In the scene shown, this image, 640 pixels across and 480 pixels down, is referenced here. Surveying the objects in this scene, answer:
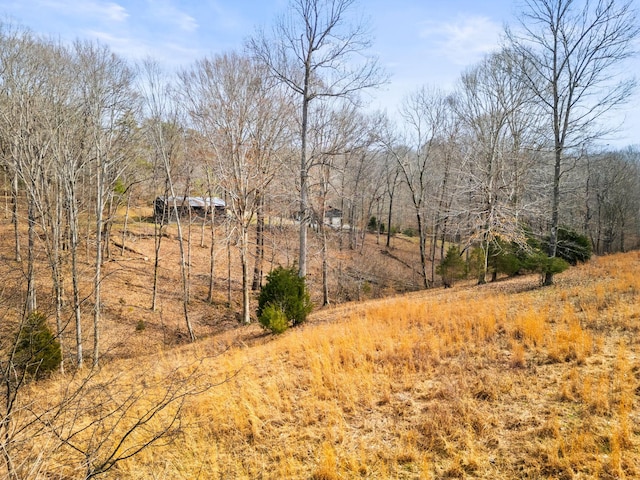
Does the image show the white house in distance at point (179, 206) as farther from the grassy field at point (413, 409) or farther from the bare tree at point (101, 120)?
the grassy field at point (413, 409)

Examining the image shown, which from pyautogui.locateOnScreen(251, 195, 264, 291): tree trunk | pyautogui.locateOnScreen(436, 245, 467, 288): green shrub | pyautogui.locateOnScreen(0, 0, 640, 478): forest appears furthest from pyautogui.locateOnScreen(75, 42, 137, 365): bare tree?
pyautogui.locateOnScreen(436, 245, 467, 288): green shrub

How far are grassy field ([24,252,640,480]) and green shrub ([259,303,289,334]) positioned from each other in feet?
6.34

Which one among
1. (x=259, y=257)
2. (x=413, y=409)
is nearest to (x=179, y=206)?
(x=259, y=257)

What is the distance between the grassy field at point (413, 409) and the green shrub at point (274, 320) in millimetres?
1931

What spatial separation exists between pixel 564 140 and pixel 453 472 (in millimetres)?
11080

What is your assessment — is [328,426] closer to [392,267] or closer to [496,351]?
[496,351]

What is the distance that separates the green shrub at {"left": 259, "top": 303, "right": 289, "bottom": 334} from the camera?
30.6ft

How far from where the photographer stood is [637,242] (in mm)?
39938

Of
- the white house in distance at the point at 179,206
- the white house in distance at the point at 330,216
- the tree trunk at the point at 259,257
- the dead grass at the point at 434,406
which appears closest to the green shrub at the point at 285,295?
the dead grass at the point at 434,406

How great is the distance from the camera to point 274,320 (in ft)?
30.7

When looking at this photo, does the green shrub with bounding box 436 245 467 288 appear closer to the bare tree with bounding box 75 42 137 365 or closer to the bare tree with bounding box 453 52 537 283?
the bare tree with bounding box 453 52 537 283

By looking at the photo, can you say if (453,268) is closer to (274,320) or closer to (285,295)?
(285,295)

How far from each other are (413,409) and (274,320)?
217 inches

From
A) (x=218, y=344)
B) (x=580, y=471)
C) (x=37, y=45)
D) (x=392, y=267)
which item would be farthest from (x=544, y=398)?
(x=392, y=267)
